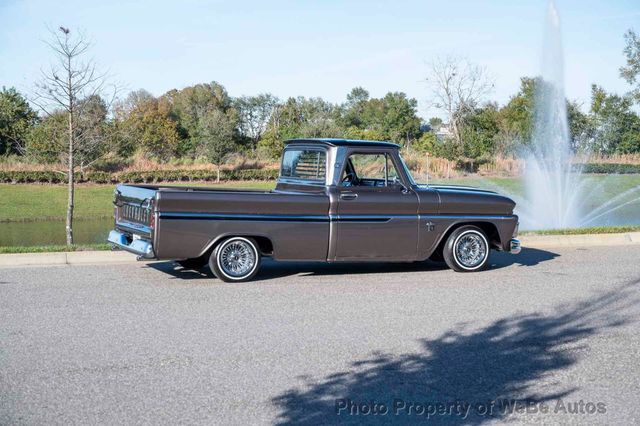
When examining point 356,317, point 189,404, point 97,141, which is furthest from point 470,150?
point 189,404

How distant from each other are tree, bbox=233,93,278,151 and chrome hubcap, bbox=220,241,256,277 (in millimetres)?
50654

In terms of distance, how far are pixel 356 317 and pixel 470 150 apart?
3603 centimetres

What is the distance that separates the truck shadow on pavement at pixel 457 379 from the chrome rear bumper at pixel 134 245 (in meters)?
3.96

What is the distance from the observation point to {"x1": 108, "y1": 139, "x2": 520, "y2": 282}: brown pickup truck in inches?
385

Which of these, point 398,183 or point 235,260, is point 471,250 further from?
point 235,260

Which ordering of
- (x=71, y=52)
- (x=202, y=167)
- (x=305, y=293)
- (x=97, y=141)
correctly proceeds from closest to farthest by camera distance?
(x=305, y=293) < (x=71, y=52) < (x=97, y=141) < (x=202, y=167)

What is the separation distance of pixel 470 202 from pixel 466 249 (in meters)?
0.69

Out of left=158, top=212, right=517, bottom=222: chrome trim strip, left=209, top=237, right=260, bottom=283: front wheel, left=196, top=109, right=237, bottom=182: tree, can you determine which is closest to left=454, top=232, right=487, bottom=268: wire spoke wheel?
left=158, top=212, right=517, bottom=222: chrome trim strip

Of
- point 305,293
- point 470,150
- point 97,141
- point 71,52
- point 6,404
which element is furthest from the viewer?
point 470,150

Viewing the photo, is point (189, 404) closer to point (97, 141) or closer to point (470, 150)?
point (97, 141)

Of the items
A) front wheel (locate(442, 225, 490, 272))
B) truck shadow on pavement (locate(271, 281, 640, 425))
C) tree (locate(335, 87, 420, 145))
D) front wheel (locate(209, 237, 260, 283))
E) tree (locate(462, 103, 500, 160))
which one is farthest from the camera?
tree (locate(335, 87, 420, 145))

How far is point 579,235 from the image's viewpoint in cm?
1511

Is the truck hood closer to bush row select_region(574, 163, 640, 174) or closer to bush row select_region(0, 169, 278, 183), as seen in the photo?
bush row select_region(0, 169, 278, 183)

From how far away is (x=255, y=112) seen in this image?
6247 centimetres
